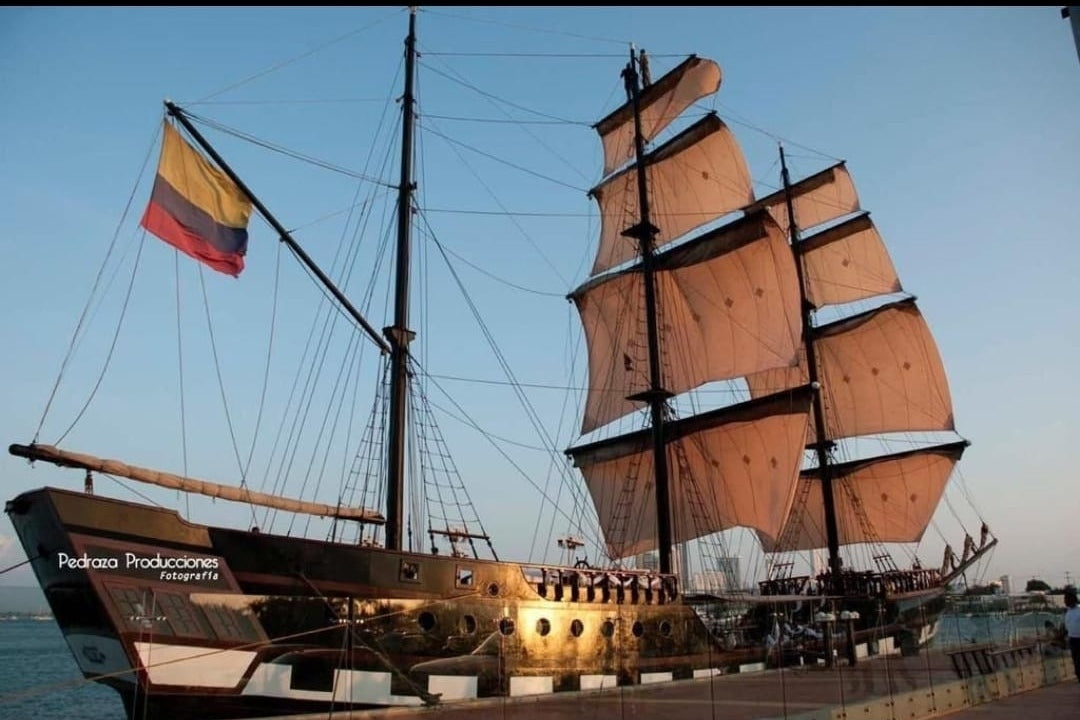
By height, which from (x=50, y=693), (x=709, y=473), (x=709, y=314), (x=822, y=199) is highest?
(x=822, y=199)

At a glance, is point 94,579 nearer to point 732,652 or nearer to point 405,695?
point 405,695

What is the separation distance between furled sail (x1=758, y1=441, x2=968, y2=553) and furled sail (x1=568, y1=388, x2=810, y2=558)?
11.0 meters

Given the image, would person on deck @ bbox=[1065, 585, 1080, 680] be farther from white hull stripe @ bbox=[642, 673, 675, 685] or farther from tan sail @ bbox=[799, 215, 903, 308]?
tan sail @ bbox=[799, 215, 903, 308]

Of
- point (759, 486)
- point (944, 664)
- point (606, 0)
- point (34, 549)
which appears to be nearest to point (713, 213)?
point (759, 486)

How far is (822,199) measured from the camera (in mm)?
45719

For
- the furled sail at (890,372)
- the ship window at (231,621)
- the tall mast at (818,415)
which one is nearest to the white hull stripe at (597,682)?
the ship window at (231,621)

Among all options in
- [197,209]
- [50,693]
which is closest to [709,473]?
[197,209]

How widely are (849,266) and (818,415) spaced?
10.8m

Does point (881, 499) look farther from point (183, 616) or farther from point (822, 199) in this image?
point (183, 616)

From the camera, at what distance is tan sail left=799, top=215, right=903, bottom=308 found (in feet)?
144

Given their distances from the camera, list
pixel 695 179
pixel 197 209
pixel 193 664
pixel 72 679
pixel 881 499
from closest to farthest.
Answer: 1. pixel 193 664
2. pixel 197 209
3. pixel 72 679
4. pixel 695 179
5. pixel 881 499

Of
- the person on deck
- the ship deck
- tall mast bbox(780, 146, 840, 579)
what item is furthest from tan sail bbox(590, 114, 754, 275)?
the person on deck

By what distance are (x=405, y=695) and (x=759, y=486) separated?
2019 cm

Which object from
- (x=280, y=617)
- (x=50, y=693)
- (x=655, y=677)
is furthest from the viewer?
(x=50, y=693)
